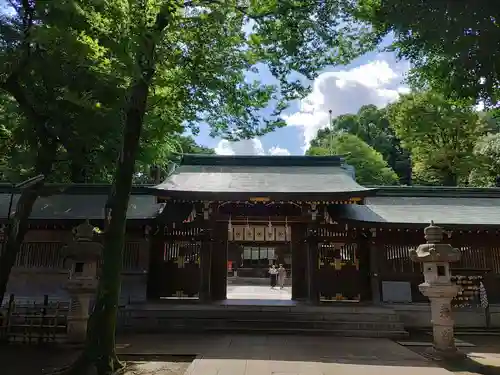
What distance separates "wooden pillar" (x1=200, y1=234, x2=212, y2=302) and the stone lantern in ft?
16.8

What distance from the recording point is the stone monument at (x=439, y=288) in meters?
9.12

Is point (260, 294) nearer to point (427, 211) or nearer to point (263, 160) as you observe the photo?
point (263, 160)

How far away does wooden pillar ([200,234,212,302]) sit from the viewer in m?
14.0

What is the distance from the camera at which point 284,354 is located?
879 cm

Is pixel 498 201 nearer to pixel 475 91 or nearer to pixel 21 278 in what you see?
pixel 475 91

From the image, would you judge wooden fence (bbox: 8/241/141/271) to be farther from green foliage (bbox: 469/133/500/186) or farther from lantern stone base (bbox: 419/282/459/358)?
green foliage (bbox: 469/133/500/186)

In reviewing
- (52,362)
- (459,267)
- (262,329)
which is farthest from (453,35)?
(52,362)

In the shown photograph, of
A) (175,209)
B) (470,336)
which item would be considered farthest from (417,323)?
(175,209)

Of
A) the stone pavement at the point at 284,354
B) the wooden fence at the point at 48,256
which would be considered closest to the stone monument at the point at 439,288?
the stone pavement at the point at 284,354

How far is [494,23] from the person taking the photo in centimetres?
669

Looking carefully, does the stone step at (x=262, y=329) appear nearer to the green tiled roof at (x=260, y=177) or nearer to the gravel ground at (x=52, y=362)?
the gravel ground at (x=52, y=362)

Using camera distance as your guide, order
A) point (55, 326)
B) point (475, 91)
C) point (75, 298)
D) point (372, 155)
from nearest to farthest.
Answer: point (475, 91) < point (75, 298) < point (55, 326) < point (372, 155)

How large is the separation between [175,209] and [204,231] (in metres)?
1.41

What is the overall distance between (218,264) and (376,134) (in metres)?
42.4
